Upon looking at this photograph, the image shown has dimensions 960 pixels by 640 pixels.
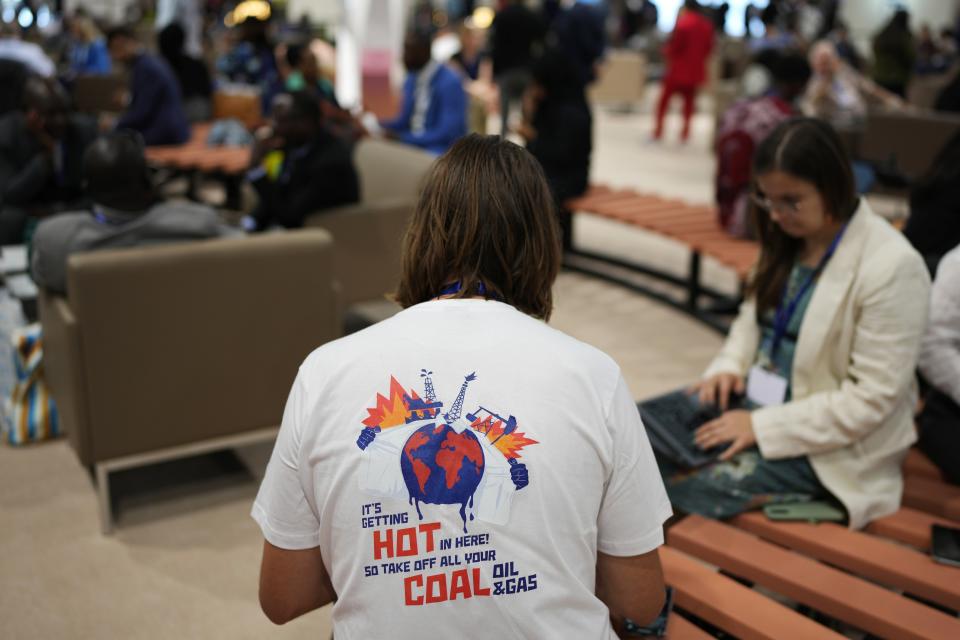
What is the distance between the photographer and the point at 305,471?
1.53 meters

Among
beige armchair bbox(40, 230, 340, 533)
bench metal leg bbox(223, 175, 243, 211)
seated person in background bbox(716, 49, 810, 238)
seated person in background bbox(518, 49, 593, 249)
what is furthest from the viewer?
bench metal leg bbox(223, 175, 243, 211)

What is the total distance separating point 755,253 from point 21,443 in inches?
125

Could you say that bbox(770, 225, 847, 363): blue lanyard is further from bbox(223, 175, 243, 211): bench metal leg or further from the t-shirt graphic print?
bbox(223, 175, 243, 211): bench metal leg

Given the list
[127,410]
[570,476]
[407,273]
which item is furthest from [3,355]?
[570,476]

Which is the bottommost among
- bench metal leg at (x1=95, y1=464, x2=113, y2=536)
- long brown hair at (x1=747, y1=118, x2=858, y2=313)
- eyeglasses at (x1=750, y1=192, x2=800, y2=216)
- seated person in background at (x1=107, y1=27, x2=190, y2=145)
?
bench metal leg at (x1=95, y1=464, x2=113, y2=536)

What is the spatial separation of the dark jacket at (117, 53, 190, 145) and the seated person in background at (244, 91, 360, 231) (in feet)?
9.11

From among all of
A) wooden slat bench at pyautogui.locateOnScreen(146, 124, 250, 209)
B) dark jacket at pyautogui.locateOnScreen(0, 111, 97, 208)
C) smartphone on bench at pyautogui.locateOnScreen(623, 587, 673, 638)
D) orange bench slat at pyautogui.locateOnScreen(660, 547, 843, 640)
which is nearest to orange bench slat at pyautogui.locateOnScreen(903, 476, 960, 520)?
orange bench slat at pyautogui.locateOnScreen(660, 547, 843, 640)

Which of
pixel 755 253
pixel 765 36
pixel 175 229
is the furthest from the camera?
pixel 765 36

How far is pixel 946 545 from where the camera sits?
2.41 metres

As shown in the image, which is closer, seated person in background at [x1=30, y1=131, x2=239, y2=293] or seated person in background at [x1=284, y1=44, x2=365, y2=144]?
seated person in background at [x1=30, y1=131, x2=239, y2=293]

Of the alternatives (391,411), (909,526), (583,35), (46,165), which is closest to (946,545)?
(909,526)

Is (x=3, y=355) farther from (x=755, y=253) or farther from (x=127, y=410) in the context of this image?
(x=755, y=253)

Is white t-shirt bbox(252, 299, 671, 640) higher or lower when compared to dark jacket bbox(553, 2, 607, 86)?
lower

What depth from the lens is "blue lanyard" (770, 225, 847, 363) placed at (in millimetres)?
2590
